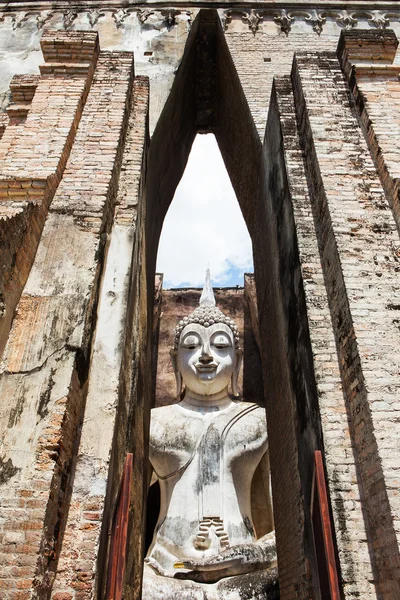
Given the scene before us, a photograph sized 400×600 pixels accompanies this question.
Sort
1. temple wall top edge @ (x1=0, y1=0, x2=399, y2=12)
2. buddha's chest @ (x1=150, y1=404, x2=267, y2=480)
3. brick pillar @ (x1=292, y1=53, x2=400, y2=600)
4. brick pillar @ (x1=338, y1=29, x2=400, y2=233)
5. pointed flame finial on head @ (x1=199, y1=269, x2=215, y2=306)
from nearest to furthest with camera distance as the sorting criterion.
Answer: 1. brick pillar @ (x1=292, y1=53, x2=400, y2=600)
2. brick pillar @ (x1=338, y1=29, x2=400, y2=233)
3. temple wall top edge @ (x1=0, y1=0, x2=399, y2=12)
4. buddha's chest @ (x1=150, y1=404, x2=267, y2=480)
5. pointed flame finial on head @ (x1=199, y1=269, x2=215, y2=306)

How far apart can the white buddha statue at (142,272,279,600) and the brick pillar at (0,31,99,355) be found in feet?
15.1

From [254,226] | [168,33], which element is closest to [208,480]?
[254,226]

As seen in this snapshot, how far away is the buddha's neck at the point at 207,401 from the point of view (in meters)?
9.74

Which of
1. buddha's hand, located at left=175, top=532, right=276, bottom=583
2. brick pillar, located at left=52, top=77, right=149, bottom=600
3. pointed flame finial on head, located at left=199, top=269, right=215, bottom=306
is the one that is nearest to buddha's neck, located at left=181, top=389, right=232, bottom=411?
pointed flame finial on head, located at left=199, top=269, right=215, bottom=306

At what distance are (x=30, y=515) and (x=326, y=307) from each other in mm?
2664

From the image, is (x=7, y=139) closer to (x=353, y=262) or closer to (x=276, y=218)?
(x=276, y=218)

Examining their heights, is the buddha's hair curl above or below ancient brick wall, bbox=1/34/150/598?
above

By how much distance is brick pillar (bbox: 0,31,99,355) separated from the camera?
4086 mm

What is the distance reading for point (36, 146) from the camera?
16.5ft

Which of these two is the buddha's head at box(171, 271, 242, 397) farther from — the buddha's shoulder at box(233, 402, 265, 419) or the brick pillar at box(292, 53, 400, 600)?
the brick pillar at box(292, 53, 400, 600)

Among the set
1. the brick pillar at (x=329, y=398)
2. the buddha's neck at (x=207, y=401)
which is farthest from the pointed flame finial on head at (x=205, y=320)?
the brick pillar at (x=329, y=398)

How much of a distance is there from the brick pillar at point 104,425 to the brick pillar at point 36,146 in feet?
2.14

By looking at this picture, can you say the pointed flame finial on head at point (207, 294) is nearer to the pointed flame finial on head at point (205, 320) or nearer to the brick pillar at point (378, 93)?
the pointed flame finial on head at point (205, 320)

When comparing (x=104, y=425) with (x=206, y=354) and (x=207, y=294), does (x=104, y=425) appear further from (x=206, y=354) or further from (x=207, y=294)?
(x=207, y=294)
